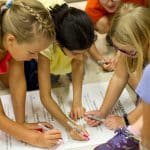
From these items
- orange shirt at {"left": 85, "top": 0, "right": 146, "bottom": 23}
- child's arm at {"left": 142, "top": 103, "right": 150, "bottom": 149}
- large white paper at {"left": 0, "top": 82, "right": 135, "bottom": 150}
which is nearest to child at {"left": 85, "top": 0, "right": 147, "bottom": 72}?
orange shirt at {"left": 85, "top": 0, "right": 146, "bottom": 23}

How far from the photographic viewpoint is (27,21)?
0.93 meters

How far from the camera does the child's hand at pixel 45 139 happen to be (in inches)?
41.4

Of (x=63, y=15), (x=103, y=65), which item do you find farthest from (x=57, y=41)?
(x=103, y=65)

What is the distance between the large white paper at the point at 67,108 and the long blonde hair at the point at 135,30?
232mm

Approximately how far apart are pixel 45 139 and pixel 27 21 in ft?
1.07

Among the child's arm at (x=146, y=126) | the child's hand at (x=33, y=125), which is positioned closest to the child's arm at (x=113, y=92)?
the child's hand at (x=33, y=125)

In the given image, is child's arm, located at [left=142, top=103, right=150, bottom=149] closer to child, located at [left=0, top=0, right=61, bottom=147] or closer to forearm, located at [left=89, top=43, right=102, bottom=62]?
child, located at [left=0, top=0, right=61, bottom=147]

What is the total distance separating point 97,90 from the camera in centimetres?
128

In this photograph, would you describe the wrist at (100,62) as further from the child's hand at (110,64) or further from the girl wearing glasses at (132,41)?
the girl wearing glasses at (132,41)

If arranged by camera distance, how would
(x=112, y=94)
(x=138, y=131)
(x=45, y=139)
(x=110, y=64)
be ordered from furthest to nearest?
(x=110, y=64)
(x=112, y=94)
(x=45, y=139)
(x=138, y=131)

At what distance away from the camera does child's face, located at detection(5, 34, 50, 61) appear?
0.95m

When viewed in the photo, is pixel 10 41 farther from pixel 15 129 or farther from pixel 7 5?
pixel 15 129

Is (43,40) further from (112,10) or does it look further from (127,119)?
(112,10)

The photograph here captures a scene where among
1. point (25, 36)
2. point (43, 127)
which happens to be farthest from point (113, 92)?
point (25, 36)
